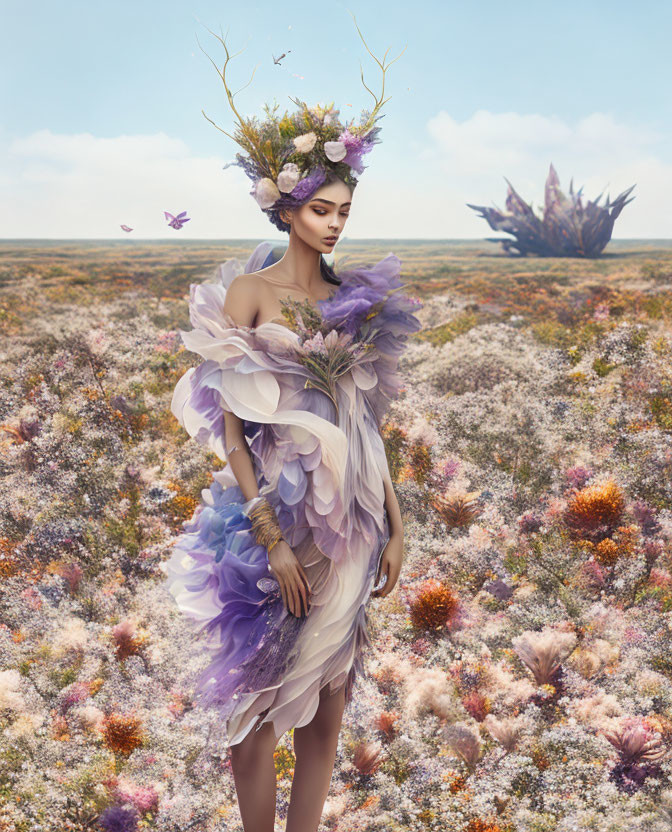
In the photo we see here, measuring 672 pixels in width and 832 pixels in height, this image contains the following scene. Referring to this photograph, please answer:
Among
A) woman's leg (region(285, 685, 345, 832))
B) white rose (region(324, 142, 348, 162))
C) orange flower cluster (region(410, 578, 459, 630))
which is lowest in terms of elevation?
orange flower cluster (region(410, 578, 459, 630))

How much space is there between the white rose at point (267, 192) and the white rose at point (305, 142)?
0.56 ft

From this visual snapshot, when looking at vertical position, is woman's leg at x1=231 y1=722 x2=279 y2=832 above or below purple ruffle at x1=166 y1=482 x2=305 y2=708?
below

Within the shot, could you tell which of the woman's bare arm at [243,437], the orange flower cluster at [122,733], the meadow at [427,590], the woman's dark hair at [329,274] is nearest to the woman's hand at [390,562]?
the woman's bare arm at [243,437]

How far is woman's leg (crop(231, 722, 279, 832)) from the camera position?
2492 millimetres

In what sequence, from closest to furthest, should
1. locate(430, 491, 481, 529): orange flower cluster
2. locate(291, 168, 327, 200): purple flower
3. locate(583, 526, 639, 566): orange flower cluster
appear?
locate(291, 168, 327, 200): purple flower, locate(583, 526, 639, 566): orange flower cluster, locate(430, 491, 481, 529): orange flower cluster

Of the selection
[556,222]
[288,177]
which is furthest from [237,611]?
[556,222]

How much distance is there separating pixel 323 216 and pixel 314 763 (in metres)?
2.30

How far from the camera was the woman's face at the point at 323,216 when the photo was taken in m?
2.50

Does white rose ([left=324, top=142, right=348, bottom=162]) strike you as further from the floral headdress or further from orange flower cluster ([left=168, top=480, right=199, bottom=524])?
orange flower cluster ([left=168, top=480, right=199, bottom=524])

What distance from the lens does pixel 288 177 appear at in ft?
8.04

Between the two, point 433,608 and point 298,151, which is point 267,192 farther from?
point 433,608

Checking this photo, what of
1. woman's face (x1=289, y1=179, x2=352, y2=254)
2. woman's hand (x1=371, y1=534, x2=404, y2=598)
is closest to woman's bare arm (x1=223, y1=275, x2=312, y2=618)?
woman's face (x1=289, y1=179, x2=352, y2=254)

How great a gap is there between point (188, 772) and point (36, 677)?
1.22 m

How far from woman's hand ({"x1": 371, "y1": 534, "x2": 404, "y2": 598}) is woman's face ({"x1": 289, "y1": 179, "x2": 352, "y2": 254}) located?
1.29 m
